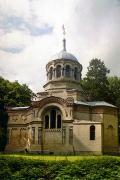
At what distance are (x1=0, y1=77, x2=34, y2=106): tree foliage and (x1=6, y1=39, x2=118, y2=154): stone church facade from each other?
16.4ft

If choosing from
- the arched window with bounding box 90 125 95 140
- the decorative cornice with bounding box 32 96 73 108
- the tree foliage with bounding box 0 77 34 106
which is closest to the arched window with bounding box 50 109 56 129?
the decorative cornice with bounding box 32 96 73 108

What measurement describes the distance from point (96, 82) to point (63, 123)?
13.9 metres

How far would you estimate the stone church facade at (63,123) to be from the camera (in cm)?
3444

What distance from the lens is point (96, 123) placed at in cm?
3422

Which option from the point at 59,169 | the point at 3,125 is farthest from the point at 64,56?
the point at 59,169

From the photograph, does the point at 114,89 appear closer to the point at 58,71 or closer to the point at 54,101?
the point at 58,71

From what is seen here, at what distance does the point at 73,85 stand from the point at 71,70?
5.89 feet

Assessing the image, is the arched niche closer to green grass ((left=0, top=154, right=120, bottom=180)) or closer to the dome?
the dome

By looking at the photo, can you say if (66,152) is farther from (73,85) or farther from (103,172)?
(103,172)

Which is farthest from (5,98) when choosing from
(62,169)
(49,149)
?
(62,169)

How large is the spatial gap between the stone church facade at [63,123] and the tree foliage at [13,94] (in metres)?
5.01

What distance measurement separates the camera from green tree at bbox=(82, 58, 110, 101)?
156 ft

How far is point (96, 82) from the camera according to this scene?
47781mm

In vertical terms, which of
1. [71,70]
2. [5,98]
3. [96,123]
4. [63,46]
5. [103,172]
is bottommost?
[103,172]
